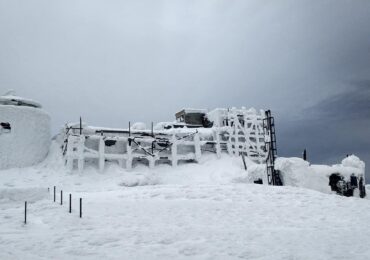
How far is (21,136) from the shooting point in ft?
92.9

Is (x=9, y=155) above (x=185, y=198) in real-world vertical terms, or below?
above

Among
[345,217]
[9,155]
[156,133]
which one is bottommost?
[345,217]

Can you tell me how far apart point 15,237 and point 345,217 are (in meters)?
13.3

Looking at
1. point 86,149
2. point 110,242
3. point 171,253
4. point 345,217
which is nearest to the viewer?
point 171,253

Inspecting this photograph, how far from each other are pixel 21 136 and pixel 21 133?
248 millimetres

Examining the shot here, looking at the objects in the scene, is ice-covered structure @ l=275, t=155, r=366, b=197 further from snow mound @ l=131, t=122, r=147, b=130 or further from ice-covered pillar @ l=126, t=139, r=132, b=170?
snow mound @ l=131, t=122, r=147, b=130

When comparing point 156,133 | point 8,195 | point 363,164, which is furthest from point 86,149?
point 363,164

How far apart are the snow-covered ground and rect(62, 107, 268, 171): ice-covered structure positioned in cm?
793

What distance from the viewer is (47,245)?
9.19 m

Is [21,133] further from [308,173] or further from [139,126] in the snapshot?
[308,173]

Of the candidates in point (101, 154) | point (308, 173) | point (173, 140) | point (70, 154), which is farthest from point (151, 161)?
point (308, 173)

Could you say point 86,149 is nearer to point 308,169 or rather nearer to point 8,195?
point 8,195

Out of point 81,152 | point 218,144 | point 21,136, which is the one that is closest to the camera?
point 21,136

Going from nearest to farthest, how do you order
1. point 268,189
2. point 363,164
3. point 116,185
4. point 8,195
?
point 8,195 → point 268,189 → point 116,185 → point 363,164
